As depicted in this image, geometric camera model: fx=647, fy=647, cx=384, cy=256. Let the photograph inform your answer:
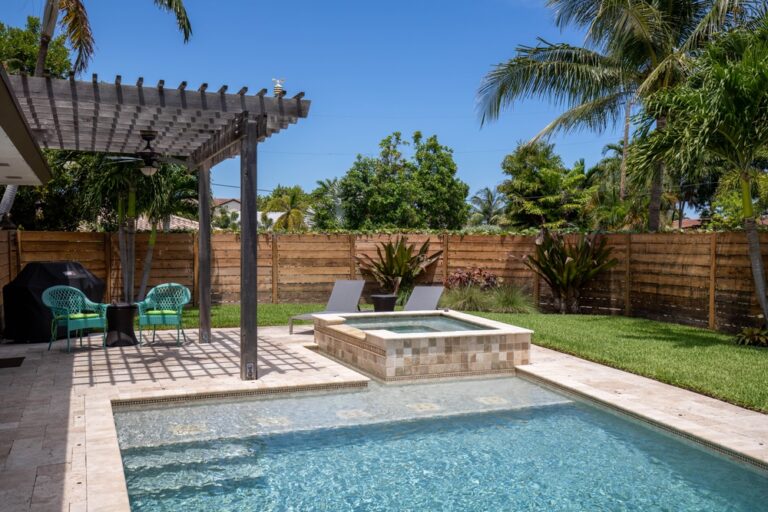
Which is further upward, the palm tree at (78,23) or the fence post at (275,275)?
the palm tree at (78,23)

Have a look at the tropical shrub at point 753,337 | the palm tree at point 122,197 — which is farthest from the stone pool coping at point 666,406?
the palm tree at point 122,197

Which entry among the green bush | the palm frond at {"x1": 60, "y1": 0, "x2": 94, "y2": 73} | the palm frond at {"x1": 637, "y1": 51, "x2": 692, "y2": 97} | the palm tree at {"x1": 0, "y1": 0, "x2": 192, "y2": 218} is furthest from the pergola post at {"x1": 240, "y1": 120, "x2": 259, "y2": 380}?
the palm frond at {"x1": 60, "y1": 0, "x2": 94, "y2": 73}

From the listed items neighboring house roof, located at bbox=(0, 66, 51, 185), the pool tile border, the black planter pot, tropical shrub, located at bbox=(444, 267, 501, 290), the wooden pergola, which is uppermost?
the wooden pergola

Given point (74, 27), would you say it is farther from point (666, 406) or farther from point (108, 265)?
point (666, 406)

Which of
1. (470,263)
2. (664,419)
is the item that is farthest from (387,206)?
(664,419)

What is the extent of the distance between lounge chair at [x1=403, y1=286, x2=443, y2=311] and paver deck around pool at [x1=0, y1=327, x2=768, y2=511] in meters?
2.03

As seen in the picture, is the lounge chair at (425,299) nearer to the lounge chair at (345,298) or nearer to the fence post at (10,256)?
the lounge chair at (345,298)

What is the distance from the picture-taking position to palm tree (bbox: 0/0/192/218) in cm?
1246

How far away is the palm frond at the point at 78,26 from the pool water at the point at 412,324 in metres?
9.20

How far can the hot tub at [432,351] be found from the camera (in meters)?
7.43

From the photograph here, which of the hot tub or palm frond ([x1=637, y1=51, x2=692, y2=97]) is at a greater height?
palm frond ([x1=637, y1=51, x2=692, y2=97])

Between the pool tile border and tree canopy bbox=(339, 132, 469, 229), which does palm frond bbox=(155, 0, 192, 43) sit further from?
tree canopy bbox=(339, 132, 469, 229)

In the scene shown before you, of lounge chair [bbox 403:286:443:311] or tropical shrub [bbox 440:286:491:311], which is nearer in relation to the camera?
lounge chair [bbox 403:286:443:311]

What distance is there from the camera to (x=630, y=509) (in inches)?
158
